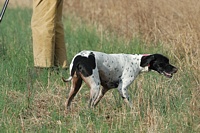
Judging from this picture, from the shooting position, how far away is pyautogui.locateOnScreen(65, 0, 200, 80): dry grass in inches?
317

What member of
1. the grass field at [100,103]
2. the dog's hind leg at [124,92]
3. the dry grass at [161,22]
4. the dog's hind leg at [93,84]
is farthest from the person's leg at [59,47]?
the dog's hind leg at [93,84]

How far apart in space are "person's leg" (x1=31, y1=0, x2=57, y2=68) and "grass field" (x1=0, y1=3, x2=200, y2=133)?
7.8 inches

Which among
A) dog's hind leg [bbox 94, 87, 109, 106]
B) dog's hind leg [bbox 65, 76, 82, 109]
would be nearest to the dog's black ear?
dog's hind leg [bbox 94, 87, 109, 106]

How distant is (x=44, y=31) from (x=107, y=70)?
165 centimetres

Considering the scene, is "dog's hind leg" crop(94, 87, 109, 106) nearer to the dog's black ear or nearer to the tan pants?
the dog's black ear

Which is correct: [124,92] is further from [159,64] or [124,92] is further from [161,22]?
[161,22]

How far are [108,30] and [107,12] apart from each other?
43 cm

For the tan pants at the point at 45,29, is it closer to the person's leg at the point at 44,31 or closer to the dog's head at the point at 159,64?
the person's leg at the point at 44,31

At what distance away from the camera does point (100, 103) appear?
659 centimetres

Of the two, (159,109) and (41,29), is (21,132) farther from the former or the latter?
(41,29)

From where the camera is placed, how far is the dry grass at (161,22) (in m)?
8.05

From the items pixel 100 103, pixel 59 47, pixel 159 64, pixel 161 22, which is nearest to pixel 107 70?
pixel 100 103

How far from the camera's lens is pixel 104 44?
31.4ft

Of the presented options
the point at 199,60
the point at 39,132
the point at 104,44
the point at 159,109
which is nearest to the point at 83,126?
the point at 39,132
